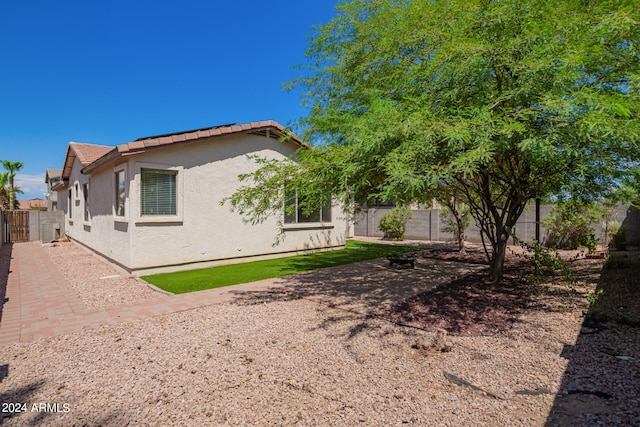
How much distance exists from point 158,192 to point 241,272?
11.4ft

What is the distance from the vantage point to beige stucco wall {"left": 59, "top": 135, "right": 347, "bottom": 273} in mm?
9477

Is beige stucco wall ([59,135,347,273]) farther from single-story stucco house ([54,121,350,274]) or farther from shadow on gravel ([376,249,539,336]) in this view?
shadow on gravel ([376,249,539,336])

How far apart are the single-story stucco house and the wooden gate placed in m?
11.0

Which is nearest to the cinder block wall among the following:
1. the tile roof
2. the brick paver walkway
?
the brick paver walkway

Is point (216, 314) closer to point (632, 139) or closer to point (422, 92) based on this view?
point (422, 92)

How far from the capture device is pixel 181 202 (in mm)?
10195

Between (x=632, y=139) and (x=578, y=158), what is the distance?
85 centimetres

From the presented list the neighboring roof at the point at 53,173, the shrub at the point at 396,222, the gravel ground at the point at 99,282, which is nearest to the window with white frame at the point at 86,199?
the gravel ground at the point at 99,282

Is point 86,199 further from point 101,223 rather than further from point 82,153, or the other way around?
point 101,223

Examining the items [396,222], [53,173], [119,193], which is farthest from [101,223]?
[53,173]

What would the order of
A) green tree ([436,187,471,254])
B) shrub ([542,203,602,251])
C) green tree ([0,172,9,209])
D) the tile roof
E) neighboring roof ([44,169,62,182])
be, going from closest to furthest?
the tile roof < green tree ([436,187,471,254]) < shrub ([542,203,602,251]) < green tree ([0,172,9,209]) < neighboring roof ([44,169,62,182])

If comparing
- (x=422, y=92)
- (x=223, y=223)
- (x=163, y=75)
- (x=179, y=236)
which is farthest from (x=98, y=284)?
(x=163, y=75)

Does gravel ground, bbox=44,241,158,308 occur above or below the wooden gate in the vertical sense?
below

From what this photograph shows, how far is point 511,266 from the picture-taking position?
11.1 meters
